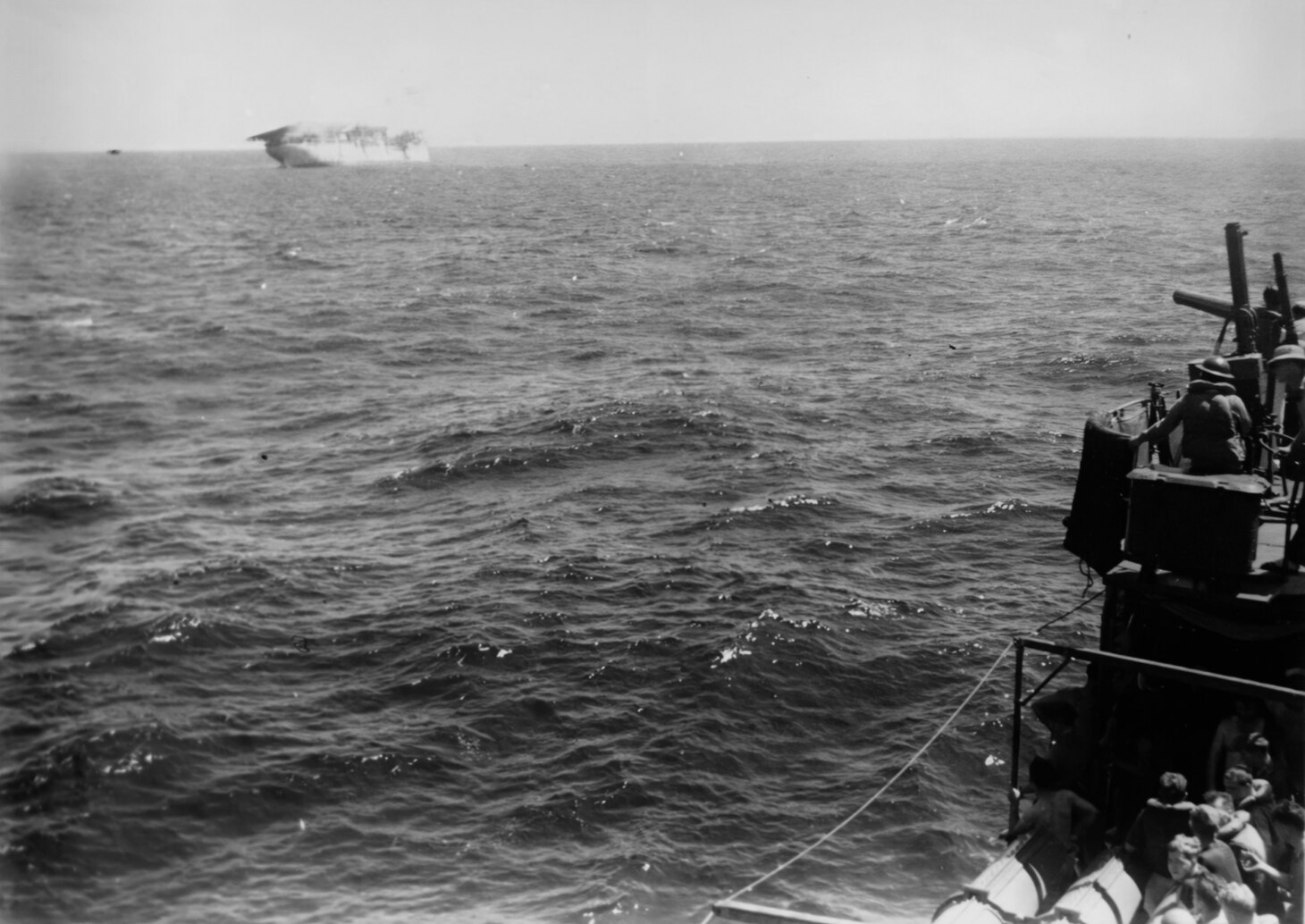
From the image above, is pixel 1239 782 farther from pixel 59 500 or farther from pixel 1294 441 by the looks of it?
pixel 59 500

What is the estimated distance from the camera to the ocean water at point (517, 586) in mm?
16125

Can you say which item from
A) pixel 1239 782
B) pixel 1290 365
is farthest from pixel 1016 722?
pixel 1290 365

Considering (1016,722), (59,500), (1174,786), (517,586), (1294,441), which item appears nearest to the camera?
(1174,786)

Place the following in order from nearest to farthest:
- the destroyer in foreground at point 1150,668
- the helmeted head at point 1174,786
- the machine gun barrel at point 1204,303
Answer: the helmeted head at point 1174,786 → the destroyer in foreground at point 1150,668 → the machine gun barrel at point 1204,303

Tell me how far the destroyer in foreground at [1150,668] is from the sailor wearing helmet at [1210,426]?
0.46 ft

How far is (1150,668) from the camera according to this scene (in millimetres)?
10500

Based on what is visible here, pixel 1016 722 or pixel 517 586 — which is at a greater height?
pixel 1016 722

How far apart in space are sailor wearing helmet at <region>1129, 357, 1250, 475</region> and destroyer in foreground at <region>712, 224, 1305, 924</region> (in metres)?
0.14

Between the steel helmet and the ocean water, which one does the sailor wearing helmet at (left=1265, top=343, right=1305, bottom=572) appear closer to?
the steel helmet

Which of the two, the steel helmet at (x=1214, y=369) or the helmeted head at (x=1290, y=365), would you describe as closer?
the steel helmet at (x=1214, y=369)

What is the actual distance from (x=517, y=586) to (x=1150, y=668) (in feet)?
53.0

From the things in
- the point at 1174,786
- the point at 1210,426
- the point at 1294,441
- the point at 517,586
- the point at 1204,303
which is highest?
the point at 1204,303

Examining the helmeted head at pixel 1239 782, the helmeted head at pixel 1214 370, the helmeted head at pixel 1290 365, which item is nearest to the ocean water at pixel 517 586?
the helmeted head at pixel 1239 782

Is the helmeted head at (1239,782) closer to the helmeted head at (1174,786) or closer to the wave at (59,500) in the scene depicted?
the helmeted head at (1174,786)
